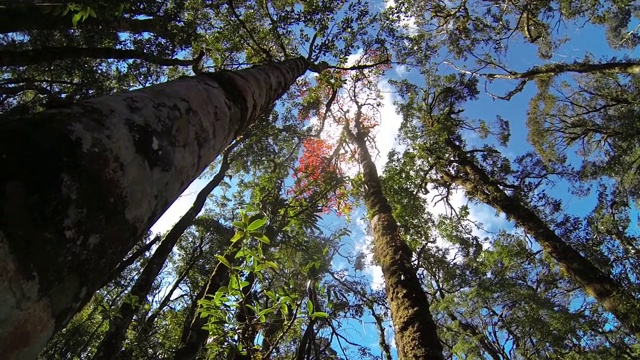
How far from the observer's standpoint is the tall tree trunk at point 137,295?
15.6 feet

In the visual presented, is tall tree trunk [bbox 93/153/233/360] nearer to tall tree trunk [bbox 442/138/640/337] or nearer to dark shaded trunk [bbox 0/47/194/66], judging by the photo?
dark shaded trunk [bbox 0/47/194/66]

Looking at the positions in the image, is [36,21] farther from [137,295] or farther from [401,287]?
[401,287]

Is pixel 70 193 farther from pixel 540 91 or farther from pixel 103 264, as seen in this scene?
pixel 540 91

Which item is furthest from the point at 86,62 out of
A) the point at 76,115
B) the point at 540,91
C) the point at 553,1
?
the point at 540,91

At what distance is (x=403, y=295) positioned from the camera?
5469 mm

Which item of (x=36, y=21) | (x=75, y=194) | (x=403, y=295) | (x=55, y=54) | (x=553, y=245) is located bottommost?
(x=75, y=194)

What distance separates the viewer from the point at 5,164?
83 centimetres

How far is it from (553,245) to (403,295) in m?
6.44

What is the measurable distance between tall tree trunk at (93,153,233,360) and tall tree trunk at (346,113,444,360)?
128 inches

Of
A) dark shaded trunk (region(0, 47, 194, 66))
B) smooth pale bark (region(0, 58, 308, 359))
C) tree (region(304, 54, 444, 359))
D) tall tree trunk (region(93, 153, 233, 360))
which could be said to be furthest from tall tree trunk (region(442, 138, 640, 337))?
dark shaded trunk (region(0, 47, 194, 66))

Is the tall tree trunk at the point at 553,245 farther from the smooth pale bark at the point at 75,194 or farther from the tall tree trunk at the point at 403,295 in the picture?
the smooth pale bark at the point at 75,194

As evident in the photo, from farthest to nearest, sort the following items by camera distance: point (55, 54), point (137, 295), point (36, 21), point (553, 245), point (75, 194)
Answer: point (553, 245), point (36, 21), point (55, 54), point (137, 295), point (75, 194)

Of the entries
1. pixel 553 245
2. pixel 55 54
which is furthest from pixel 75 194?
pixel 553 245

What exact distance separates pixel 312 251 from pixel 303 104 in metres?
6.53
